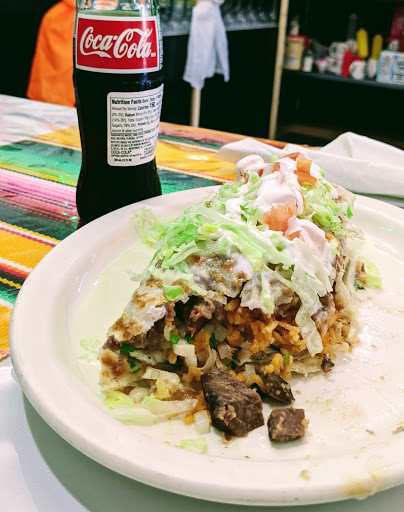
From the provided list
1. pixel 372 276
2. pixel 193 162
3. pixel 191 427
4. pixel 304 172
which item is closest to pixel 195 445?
pixel 191 427

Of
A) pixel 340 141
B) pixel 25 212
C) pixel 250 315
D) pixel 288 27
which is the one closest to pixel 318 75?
pixel 288 27

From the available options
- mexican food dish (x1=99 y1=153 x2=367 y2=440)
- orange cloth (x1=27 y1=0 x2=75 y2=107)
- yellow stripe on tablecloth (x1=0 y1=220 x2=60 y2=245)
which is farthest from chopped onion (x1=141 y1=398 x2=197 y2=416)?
orange cloth (x1=27 y1=0 x2=75 y2=107)

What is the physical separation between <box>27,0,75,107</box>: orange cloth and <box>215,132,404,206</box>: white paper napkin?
2415 mm

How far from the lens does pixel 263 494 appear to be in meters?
0.66

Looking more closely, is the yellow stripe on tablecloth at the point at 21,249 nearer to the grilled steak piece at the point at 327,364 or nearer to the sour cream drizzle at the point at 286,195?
the sour cream drizzle at the point at 286,195

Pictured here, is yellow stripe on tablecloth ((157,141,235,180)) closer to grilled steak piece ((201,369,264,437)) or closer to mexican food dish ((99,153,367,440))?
mexican food dish ((99,153,367,440))

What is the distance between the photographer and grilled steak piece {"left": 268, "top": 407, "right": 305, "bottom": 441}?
0.83 metres

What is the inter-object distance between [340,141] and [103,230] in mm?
1172

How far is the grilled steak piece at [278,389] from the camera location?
3.04ft

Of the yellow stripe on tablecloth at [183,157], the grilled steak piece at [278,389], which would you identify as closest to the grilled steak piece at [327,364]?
the grilled steak piece at [278,389]

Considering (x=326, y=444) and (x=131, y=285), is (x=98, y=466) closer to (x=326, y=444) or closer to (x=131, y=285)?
(x=326, y=444)

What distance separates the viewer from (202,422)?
871mm

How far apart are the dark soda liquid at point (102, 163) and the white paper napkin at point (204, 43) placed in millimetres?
2934

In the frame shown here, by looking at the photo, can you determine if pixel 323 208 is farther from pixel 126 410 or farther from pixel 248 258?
pixel 126 410
